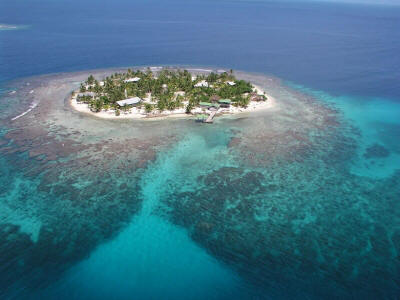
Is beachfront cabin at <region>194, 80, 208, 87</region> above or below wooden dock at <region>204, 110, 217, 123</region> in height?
above

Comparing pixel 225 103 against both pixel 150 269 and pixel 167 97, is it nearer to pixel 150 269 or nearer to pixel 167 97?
pixel 167 97

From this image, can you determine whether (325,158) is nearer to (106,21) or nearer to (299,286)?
(299,286)

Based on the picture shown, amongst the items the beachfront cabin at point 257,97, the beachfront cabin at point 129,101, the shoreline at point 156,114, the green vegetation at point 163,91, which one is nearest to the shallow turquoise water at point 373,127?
the beachfront cabin at point 257,97

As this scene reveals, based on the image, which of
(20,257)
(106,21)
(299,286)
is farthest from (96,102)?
(106,21)

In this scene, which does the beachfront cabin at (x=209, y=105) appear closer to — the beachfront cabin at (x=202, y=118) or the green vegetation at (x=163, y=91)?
the green vegetation at (x=163, y=91)

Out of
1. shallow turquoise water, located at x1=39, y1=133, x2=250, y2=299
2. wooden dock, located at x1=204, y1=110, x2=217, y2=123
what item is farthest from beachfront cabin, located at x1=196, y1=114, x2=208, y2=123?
shallow turquoise water, located at x1=39, y1=133, x2=250, y2=299

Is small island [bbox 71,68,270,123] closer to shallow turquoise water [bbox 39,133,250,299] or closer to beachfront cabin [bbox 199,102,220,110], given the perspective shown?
beachfront cabin [bbox 199,102,220,110]
